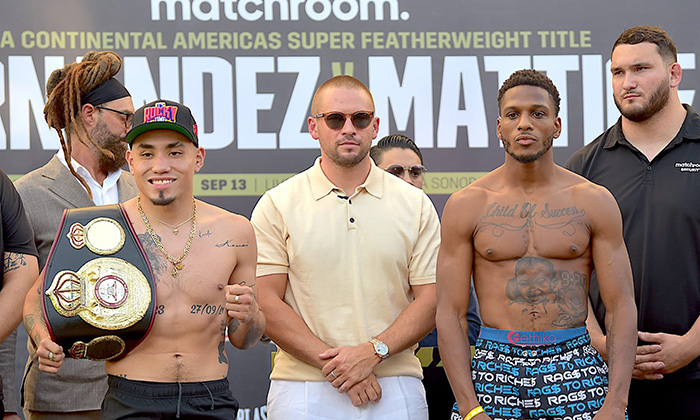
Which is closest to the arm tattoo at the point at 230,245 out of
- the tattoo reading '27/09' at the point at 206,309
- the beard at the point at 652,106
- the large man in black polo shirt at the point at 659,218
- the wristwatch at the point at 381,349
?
the tattoo reading '27/09' at the point at 206,309

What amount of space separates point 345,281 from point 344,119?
649 millimetres

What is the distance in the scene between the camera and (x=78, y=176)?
11.9 ft

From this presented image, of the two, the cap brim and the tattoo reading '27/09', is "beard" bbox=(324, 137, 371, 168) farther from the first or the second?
the tattoo reading '27/09'

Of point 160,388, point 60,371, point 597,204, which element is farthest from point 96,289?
point 597,204

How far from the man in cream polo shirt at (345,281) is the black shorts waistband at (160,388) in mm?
548

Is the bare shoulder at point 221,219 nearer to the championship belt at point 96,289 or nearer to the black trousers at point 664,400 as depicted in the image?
the championship belt at point 96,289

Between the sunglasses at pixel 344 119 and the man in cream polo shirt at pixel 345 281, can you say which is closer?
the man in cream polo shirt at pixel 345 281

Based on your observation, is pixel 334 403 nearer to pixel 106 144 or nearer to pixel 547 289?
pixel 547 289

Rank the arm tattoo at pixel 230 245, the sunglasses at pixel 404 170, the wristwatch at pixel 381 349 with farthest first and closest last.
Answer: the sunglasses at pixel 404 170
the wristwatch at pixel 381 349
the arm tattoo at pixel 230 245

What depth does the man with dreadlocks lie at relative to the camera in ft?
11.2

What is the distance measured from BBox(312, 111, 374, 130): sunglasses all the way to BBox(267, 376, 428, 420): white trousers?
1.02m

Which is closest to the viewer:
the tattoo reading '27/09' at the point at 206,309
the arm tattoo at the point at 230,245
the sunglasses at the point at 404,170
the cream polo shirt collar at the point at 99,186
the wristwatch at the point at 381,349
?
the tattoo reading '27/09' at the point at 206,309

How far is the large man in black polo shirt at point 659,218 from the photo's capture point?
3.35 meters

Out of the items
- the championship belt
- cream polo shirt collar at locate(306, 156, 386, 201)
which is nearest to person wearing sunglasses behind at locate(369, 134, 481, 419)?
cream polo shirt collar at locate(306, 156, 386, 201)
